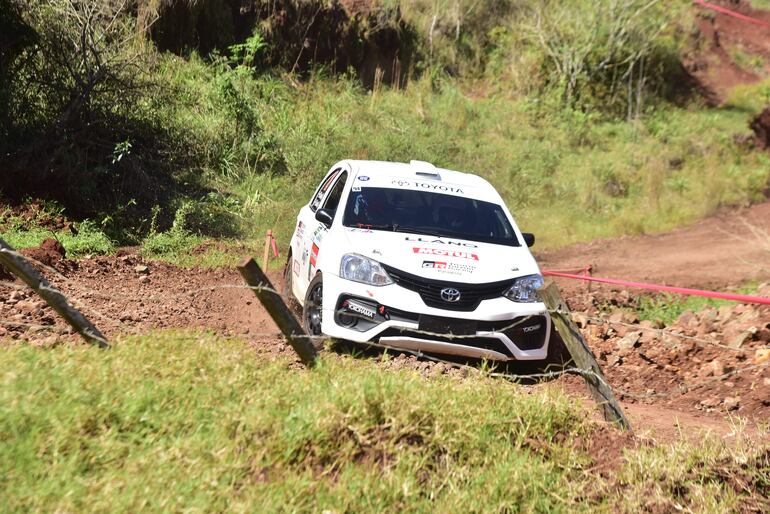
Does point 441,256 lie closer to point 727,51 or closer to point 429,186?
point 429,186

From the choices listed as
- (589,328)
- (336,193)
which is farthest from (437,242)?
(589,328)

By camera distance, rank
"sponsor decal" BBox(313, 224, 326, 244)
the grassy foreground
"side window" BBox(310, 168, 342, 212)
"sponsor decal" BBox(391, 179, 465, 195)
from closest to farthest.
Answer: the grassy foreground, "sponsor decal" BBox(313, 224, 326, 244), "sponsor decal" BBox(391, 179, 465, 195), "side window" BBox(310, 168, 342, 212)

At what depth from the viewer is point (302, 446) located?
4.66 metres

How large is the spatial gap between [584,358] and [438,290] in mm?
1734

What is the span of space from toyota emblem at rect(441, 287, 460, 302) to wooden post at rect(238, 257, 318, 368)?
1.70m

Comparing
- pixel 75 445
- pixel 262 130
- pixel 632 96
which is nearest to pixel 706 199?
pixel 632 96

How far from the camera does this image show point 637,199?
20.8 m

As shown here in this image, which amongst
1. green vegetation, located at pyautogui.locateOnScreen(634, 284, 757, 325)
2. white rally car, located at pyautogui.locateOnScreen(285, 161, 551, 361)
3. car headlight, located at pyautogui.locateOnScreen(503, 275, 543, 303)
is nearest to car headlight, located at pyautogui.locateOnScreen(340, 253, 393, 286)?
white rally car, located at pyautogui.locateOnScreen(285, 161, 551, 361)

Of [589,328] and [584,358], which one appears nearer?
[584,358]

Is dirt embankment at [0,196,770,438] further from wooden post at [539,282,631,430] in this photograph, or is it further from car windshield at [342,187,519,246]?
car windshield at [342,187,519,246]

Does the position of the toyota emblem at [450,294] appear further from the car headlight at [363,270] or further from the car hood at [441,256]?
the car headlight at [363,270]

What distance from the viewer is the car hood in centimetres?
710

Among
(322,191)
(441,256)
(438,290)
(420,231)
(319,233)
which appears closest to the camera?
(438,290)

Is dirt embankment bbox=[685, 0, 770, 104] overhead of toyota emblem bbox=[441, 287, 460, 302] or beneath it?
beneath
